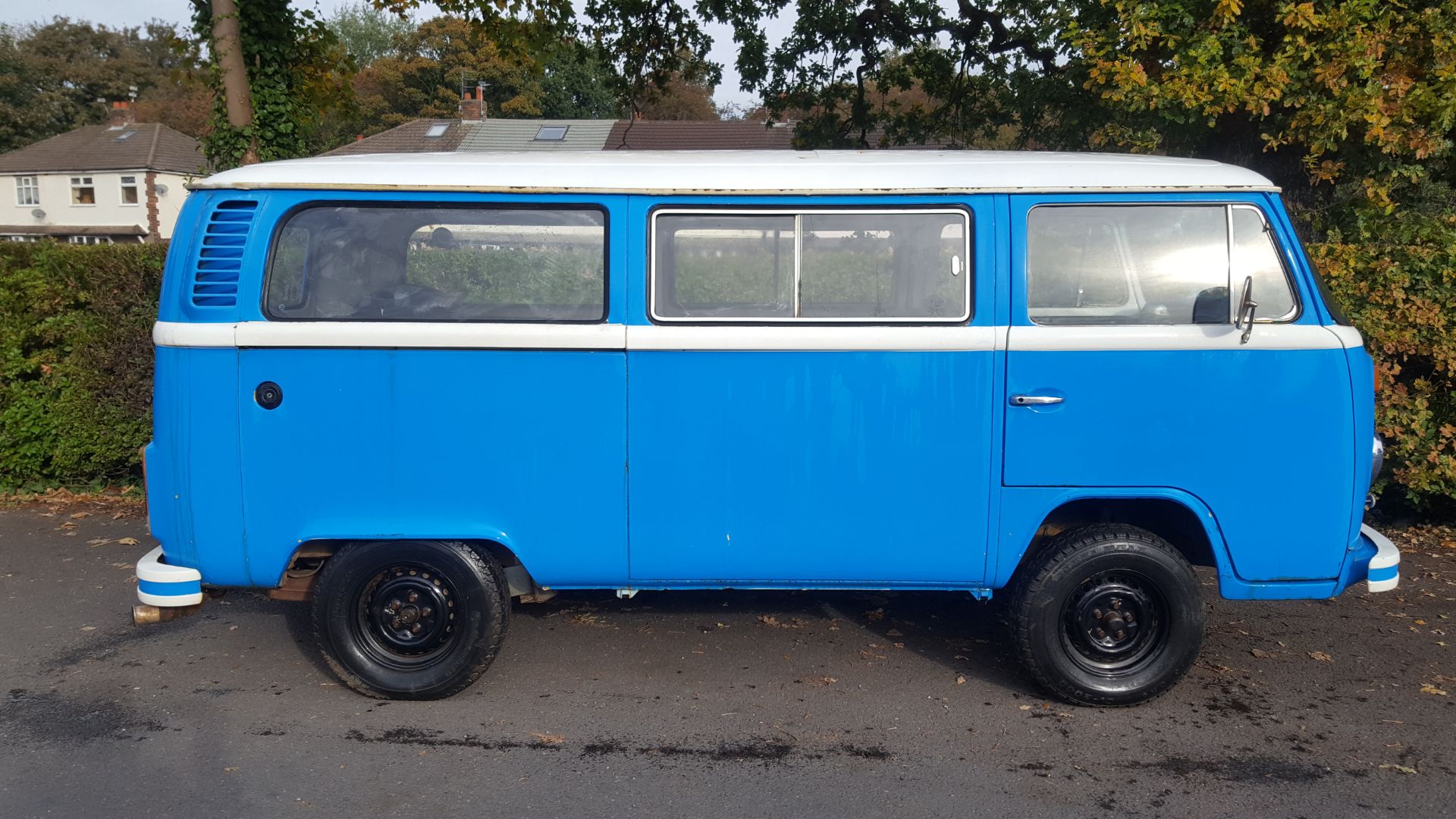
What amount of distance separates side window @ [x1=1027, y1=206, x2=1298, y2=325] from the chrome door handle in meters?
0.32

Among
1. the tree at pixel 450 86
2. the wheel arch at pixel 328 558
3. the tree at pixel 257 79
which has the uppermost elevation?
the tree at pixel 450 86

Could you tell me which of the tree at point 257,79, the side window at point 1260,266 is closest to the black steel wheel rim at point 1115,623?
the side window at point 1260,266

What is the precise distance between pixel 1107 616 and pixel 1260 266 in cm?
158

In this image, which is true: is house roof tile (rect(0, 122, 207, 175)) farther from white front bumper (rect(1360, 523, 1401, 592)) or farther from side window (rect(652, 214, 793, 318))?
white front bumper (rect(1360, 523, 1401, 592))

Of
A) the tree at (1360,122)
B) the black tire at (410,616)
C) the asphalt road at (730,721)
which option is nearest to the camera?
the asphalt road at (730,721)

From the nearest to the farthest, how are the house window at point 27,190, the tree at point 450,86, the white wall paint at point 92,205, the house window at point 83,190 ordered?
the white wall paint at point 92,205 → the house window at point 83,190 → the house window at point 27,190 → the tree at point 450,86

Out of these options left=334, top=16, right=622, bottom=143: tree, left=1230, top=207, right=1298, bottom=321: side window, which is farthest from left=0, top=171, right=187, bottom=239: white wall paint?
left=1230, top=207, right=1298, bottom=321: side window

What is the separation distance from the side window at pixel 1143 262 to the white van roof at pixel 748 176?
12 centimetres

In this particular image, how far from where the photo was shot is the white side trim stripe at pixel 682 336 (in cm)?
438

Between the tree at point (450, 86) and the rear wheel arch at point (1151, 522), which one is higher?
Answer: the tree at point (450, 86)

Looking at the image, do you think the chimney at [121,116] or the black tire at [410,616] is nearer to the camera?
the black tire at [410,616]

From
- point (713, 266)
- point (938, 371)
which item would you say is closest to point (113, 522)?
point (713, 266)

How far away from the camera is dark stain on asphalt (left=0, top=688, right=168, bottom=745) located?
14.6 ft

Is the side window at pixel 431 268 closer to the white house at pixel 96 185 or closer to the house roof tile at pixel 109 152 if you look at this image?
the white house at pixel 96 185
